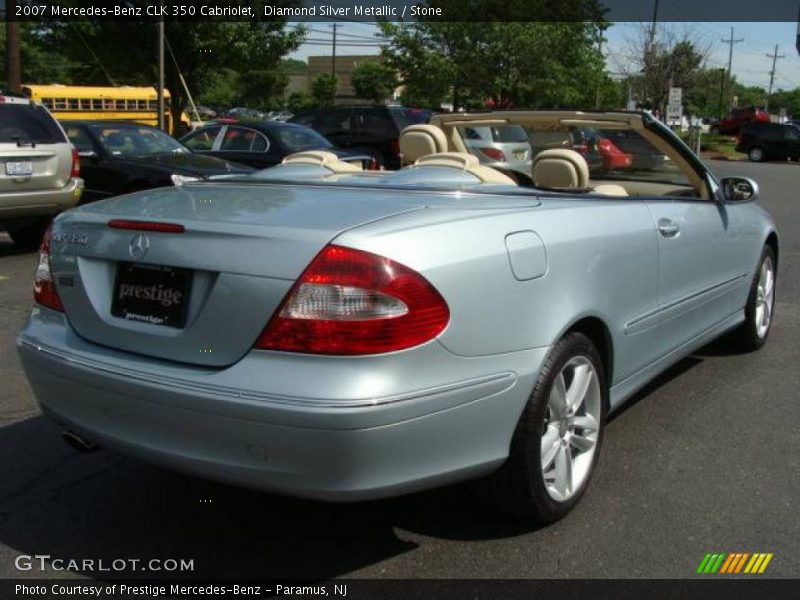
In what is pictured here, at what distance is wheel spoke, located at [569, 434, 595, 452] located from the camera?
337 centimetres

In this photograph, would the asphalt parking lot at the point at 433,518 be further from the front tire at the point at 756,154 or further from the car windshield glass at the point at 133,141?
the front tire at the point at 756,154

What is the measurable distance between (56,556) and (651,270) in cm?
264

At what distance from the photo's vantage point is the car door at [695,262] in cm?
399

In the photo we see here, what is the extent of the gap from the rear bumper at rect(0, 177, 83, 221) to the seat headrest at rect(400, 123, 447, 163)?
5540mm

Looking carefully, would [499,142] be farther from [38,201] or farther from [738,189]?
[738,189]

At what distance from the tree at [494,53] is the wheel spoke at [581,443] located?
95.5 ft

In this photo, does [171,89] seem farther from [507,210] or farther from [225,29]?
[507,210]

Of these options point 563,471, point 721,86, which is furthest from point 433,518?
point 721,86

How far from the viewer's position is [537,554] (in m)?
3.03

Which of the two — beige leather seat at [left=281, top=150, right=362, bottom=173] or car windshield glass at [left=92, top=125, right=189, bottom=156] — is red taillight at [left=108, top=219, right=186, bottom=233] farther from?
car windshield glass at [left=92, top=125, right=189, bottom=156]

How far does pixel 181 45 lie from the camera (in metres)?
27.2

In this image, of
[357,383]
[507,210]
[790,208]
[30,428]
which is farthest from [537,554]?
[790,208]

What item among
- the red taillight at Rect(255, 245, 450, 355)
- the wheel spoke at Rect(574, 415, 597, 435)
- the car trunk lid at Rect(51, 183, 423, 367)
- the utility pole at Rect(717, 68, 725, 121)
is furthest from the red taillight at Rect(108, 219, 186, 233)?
the utility pole at Rect(717, 68, 725, 121)

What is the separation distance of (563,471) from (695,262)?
5.26 feet
